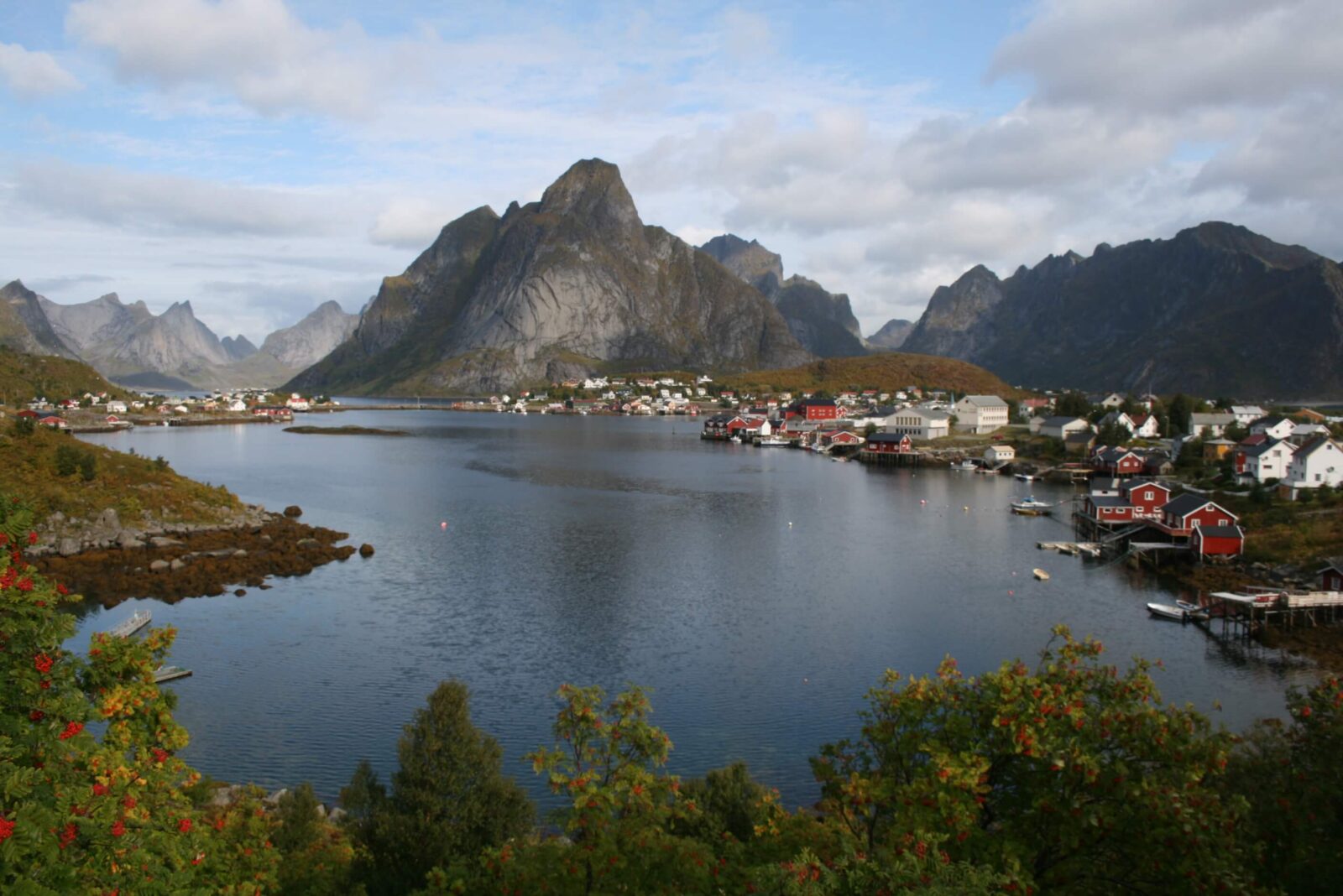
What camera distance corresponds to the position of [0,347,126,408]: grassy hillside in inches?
3930

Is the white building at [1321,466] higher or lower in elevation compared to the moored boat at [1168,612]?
higher

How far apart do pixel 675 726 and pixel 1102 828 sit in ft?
40.9

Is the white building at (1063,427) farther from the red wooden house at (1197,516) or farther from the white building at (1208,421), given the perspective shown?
the red wooden house at (1197,516)

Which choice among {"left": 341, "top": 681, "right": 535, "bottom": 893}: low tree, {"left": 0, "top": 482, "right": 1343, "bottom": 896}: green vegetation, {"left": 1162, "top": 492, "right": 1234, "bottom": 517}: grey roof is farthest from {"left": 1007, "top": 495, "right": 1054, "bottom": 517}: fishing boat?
{"left": 341, "top": 681, "right": 535, "bottom": 893}: low tree

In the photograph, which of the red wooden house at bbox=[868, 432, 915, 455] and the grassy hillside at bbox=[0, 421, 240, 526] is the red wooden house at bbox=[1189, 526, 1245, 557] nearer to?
the grassy hillside at bbox=[0, 421, 240, 526]

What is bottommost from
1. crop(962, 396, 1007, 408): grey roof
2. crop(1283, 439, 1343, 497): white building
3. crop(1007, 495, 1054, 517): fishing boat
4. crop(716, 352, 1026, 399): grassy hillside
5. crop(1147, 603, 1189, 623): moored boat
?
crop(1147, 603, 1189, 623): moored boat

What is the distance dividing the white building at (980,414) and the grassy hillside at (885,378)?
3859 centimetres

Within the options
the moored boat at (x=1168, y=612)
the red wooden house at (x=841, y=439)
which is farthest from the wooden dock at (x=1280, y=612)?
the red wooden house at (x=841, y=439)

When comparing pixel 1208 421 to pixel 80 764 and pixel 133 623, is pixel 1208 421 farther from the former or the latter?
pixel 80 764

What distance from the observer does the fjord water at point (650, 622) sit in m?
18.8

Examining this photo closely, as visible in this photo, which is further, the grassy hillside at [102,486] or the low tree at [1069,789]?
the grassy hillside at [102,486]

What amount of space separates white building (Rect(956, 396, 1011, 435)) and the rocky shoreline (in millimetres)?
68151

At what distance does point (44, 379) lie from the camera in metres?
110

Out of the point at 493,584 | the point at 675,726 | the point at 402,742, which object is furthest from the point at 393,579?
the point at 402,742
